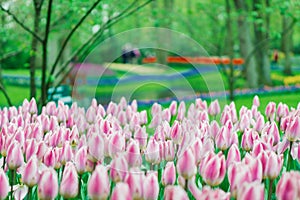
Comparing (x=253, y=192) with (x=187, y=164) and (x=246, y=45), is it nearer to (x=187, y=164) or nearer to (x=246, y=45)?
(x=187, y=164)

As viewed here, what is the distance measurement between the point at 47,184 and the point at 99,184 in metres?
0.21

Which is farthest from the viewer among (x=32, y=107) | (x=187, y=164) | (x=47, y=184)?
(x=32, y=107)

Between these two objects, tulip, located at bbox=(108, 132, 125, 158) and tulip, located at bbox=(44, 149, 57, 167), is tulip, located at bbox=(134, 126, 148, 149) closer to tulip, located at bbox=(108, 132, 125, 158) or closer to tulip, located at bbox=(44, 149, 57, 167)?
tulip, located at bbox=(108, 132, 125, 158)

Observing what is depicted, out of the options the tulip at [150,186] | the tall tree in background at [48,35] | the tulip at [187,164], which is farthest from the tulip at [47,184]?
the tall tree in background at [48,35]

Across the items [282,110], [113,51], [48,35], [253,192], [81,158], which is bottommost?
[253,192]

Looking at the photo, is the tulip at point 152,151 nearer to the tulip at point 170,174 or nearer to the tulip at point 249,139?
the tulip at point 170,174

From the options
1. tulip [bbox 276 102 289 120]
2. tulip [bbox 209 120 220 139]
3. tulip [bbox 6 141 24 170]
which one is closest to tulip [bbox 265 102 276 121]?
tulip [bbox 276 102 289 120]

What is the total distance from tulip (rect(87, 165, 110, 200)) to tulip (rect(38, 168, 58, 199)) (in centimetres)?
17

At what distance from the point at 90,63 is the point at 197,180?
170 cm

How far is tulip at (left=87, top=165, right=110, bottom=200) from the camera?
1.53m

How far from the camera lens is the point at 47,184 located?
5.41ft

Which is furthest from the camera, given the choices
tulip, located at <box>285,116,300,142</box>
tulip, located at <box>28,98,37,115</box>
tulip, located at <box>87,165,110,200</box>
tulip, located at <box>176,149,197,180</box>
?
tulip, located at <box>28,98,37,115</box>

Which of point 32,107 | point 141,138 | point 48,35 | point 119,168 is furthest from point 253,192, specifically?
point 48,35

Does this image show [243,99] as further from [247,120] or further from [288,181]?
[288,181]
